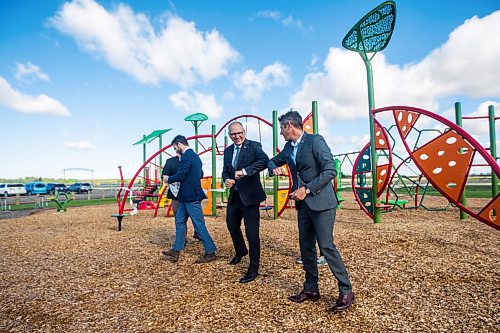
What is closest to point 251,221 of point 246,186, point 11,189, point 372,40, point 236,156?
point 246,186

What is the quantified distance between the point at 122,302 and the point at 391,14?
6.85 meters

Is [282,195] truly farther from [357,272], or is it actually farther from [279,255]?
[357,272]

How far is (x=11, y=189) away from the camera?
30703 mm

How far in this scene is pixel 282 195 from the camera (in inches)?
333

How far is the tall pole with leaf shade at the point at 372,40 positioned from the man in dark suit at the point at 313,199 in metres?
4.48

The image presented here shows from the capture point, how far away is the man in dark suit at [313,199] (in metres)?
2.68

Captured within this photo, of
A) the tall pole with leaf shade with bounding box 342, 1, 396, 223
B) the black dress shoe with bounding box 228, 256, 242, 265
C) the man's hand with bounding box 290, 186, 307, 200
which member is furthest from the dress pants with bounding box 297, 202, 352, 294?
the tall pole with leaf shade with bounding box 342, 1, 396, 223

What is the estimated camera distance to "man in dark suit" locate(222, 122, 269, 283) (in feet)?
11.8

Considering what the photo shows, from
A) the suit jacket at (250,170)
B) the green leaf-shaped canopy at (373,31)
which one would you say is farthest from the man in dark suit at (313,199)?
the green leaf-shaped canopy at (373,31)

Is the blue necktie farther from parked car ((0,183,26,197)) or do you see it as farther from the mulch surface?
parked car ((0,183,26,197))

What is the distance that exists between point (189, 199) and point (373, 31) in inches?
213

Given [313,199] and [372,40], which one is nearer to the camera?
[313,199]

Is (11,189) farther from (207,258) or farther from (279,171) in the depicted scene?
(279,171)

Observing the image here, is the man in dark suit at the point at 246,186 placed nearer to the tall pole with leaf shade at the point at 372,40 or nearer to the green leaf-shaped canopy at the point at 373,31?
the tall pole with leaf shade at the point at 372,40
